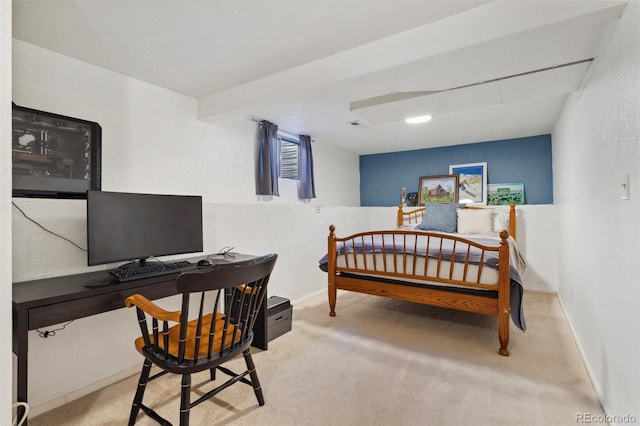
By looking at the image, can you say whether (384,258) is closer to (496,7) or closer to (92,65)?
(496,7)

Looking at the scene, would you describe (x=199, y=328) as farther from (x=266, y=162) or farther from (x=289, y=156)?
(x=289, y=156)

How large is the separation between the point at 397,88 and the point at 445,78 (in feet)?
1.10

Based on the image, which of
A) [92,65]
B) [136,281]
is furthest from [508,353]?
[92,65]

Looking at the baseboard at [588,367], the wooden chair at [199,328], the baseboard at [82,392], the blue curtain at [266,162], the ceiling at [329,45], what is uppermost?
the ceiling at [329,45]

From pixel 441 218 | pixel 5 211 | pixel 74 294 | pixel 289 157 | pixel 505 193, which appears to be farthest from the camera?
pixel 505 193

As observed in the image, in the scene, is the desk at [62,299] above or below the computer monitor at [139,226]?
below

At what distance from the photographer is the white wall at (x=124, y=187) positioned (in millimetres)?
1808

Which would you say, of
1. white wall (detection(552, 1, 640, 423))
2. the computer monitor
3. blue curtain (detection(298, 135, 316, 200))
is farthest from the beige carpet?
blue curtain (detection(298, 135, 316, 200))

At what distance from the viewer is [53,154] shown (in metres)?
1.89

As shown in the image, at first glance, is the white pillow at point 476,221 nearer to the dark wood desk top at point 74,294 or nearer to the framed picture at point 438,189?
the framed picture at point 438,189

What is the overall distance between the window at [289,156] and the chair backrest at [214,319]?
7.84ft

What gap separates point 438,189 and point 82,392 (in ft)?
15.7

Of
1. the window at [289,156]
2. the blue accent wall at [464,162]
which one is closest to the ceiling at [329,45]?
the window at [289,156]

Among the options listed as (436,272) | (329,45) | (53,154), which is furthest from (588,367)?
(53,154)
